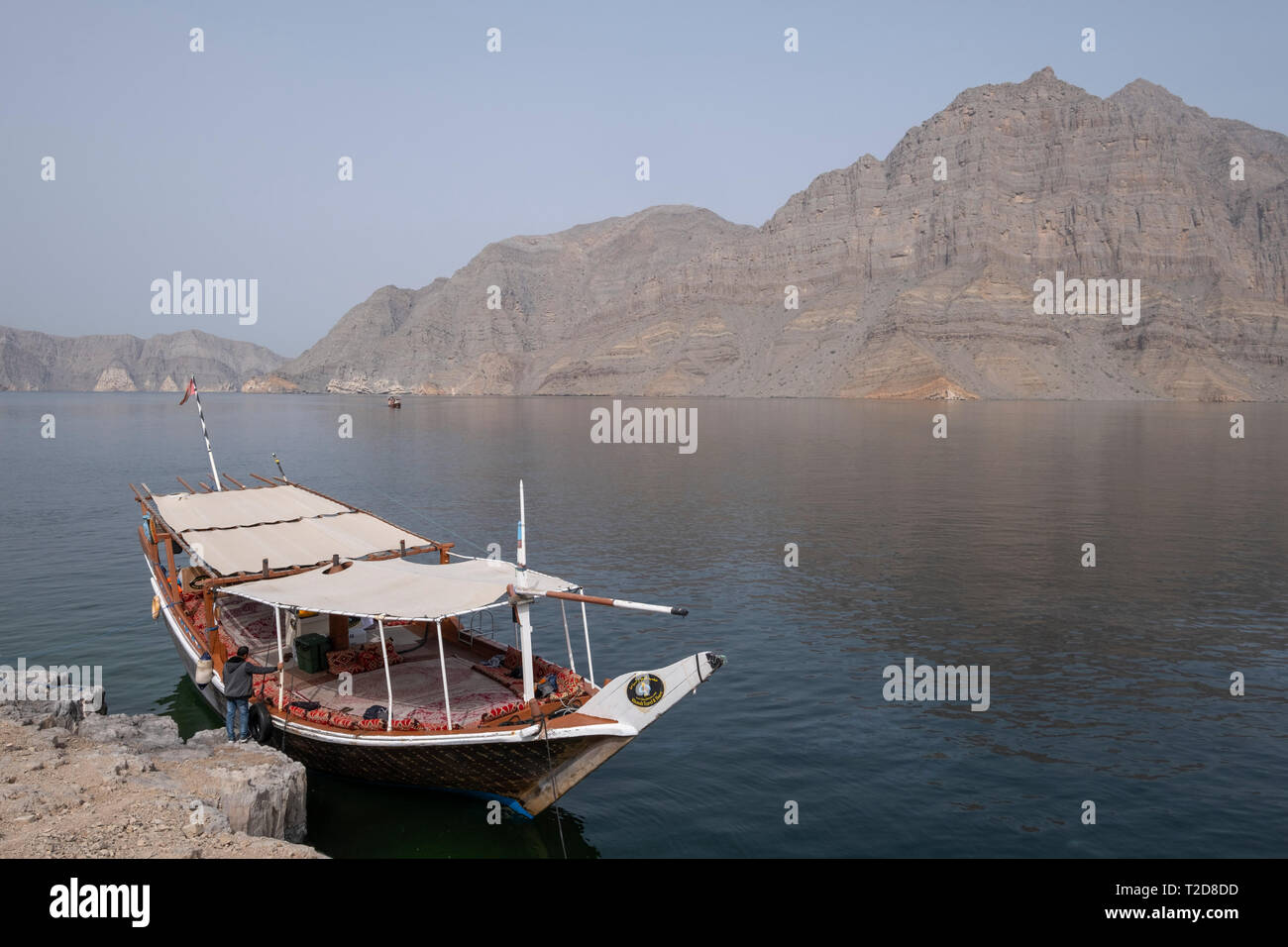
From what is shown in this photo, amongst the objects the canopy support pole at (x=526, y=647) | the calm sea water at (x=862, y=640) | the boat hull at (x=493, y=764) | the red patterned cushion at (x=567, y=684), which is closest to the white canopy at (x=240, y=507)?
the calm sea water at (x=862, y=640)

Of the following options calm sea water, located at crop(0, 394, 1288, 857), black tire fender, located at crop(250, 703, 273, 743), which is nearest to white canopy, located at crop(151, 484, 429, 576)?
black tire fender, located at crop(250, 703, 273, 743)

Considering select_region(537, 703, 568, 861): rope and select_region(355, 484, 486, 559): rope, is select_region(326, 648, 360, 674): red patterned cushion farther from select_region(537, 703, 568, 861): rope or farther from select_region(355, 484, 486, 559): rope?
select_region(355, 484, 486, 559): rope

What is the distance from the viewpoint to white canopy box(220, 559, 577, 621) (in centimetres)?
1593

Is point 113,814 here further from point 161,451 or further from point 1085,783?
point 161,451

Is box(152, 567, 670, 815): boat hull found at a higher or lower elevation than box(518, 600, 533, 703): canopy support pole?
lower

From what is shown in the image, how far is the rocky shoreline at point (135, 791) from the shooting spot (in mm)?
11031

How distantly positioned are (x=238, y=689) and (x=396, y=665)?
372 cm

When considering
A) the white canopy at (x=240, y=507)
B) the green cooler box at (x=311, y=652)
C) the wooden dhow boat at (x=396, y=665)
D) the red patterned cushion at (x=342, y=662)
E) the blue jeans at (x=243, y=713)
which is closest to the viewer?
the wooden dhow boat at (x=396, y=665)

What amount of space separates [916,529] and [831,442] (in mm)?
48843

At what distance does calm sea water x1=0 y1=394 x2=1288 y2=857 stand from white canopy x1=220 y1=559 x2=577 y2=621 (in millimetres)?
3695

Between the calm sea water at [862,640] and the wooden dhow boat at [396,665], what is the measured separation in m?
1.19

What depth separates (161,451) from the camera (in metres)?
87.6

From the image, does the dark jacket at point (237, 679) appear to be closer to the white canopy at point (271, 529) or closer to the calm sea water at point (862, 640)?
the calm sea water at point (862, 640)
